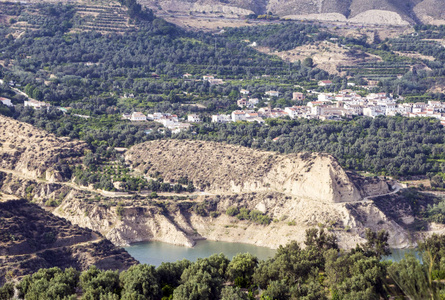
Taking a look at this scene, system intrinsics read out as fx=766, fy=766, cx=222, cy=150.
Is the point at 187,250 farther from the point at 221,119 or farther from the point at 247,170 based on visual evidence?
the point at 221,119

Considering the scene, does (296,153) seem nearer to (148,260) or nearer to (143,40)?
(148,260)

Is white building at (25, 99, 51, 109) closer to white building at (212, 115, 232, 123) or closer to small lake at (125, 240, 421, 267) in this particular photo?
white building at (212, 115, 232, 123)

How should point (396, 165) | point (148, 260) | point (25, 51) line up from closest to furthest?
point (148, 260) < point (396, 165) < point (25, 51)

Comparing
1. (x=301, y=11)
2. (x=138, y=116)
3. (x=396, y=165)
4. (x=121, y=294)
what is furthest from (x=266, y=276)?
(x=301, y=11)

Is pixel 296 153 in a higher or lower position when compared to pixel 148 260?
higher

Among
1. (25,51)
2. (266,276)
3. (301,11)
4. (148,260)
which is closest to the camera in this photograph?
(266,276)

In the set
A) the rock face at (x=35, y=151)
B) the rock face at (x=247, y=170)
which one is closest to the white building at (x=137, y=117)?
the rock face at (x=247, y=170)

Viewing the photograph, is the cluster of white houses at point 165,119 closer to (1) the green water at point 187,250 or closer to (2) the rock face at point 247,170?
(2) the rock face at point 247,170

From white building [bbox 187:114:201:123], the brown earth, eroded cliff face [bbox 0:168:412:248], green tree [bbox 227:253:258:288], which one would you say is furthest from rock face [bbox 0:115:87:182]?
the brown earth
